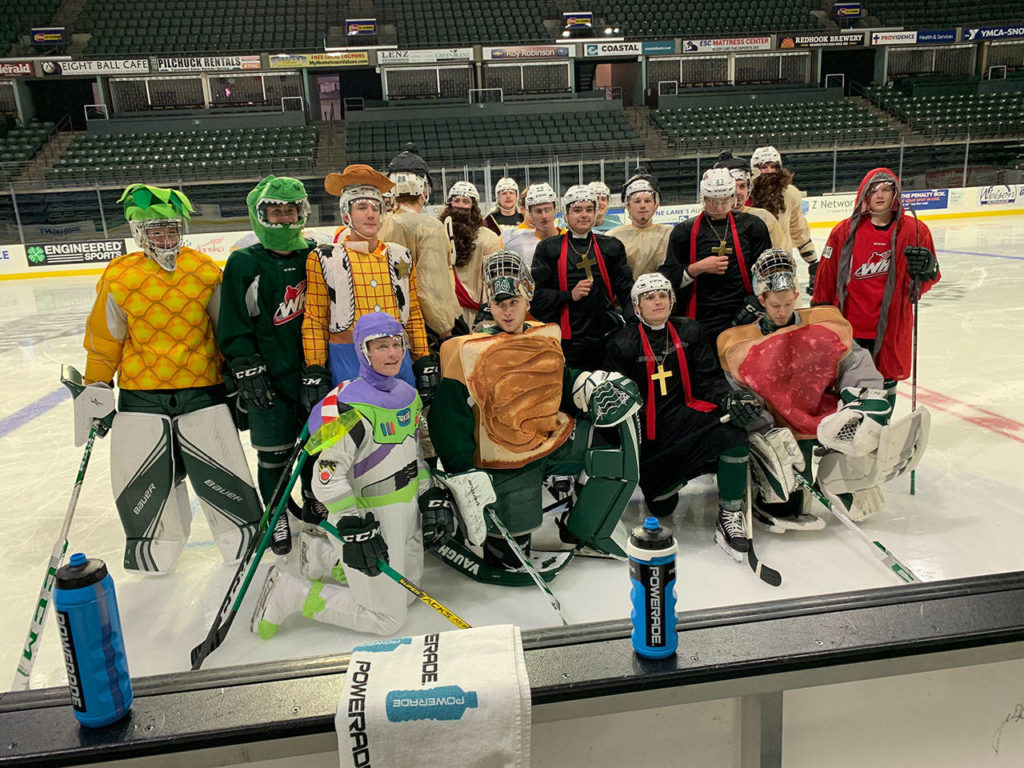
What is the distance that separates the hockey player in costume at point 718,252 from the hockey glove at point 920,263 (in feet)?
1.89

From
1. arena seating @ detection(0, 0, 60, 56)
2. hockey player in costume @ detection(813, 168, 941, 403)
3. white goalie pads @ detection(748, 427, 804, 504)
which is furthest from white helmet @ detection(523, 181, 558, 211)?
arena seating @ detection(0, 0, 60, 56)

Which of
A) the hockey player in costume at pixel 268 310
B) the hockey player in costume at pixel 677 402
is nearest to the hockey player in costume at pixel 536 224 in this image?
the hockey player in costume at pixel 677 402

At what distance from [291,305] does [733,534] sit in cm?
183

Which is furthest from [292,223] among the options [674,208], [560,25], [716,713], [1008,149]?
[560,25]

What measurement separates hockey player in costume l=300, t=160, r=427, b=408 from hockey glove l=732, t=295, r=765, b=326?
1348 mm

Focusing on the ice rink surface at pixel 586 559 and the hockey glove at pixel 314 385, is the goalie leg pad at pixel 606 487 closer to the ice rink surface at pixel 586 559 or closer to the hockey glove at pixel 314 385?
the ice rink surface at pixel 586 559

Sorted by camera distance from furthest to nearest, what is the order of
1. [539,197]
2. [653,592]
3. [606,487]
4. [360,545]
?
Result: [539,197], [606,487], [360,545], [653,592]

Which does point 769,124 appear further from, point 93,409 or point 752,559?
point 93,409

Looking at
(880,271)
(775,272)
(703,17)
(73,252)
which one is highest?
(703,17)

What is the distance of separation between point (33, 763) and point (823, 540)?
8.61 feet

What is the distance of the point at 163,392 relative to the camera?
110 inches

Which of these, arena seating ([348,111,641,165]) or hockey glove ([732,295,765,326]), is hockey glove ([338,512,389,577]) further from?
arena seating ([348,111,641,165])

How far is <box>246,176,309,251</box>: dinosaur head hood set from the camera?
273 cm

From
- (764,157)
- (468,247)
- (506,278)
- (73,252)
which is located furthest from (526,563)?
(73,252)
